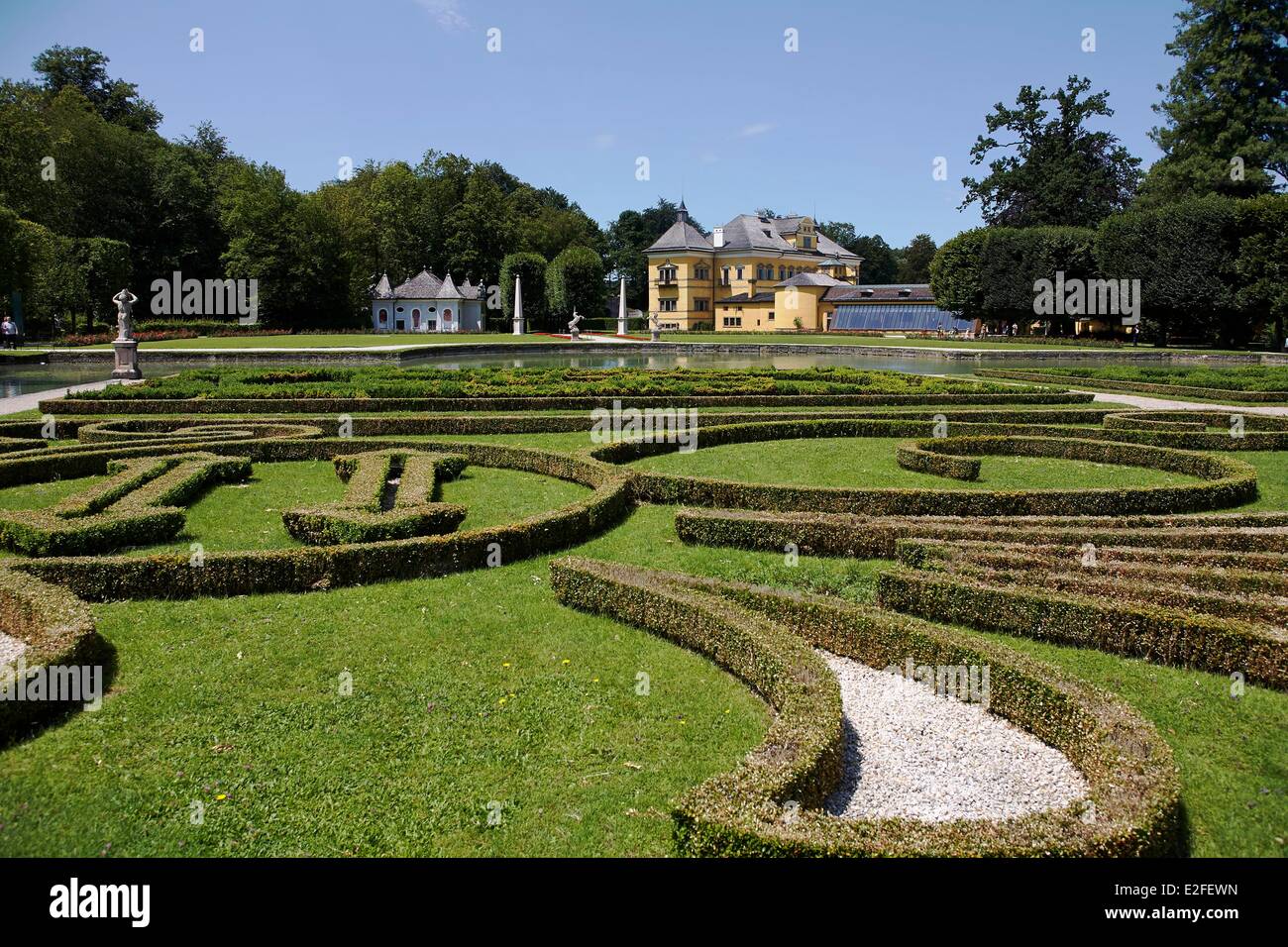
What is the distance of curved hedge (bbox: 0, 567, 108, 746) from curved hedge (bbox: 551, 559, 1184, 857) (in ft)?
12.0

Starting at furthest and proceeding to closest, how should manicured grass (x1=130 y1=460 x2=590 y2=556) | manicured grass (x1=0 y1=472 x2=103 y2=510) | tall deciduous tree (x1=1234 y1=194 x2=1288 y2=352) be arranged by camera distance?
tall deciduous tree (x1=1234 y1=194 x2=1288 y2=352), manicured grass (x1=0 y1=472 x2=103 y2=510), manicured grass (x1=130 y1=460 x2=590 y2=556)

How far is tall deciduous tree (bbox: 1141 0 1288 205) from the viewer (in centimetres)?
5059

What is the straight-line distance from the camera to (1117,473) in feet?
46.9

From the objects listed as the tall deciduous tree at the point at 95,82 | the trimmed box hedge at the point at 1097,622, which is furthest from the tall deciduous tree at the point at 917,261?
the trimmed box hedge at the point at 1097,622

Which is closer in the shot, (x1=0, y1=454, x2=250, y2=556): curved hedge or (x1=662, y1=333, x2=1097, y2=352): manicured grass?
(x1=0, y1=454, x2=250, y2=556): curved hedge

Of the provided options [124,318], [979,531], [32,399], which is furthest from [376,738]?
[124,318]

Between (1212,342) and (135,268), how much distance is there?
67.5 meters

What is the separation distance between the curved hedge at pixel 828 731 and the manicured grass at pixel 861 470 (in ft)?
17.4

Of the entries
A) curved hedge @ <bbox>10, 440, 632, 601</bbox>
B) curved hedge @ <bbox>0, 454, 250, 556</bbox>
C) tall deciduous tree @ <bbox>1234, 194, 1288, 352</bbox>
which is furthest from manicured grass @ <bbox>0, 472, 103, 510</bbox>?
tall deciduous tree @ <bbox>1234, 194, 1288, 352</bbox>

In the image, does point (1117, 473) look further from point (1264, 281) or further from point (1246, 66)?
point (1246, 66)

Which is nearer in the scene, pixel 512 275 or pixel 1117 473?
pixel 1117 473

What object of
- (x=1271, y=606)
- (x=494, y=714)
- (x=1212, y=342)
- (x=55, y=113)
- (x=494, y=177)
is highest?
(x=494, y=177)

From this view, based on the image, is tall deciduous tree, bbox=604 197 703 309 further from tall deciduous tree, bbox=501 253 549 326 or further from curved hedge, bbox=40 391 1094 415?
curved hedge, bbox=40 391 1094 415

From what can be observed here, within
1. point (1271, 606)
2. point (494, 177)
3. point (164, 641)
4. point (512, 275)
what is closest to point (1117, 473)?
point (1271, 606)
